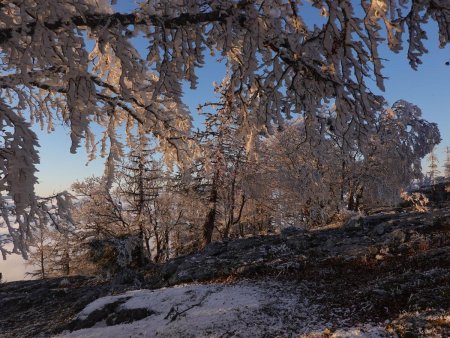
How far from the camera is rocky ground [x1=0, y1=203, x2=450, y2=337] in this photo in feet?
19.7

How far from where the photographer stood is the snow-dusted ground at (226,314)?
241 inches

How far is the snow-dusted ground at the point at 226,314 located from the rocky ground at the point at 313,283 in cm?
4

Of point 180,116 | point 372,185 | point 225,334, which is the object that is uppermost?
point 180,116

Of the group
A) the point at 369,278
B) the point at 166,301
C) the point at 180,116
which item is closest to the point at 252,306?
the point at 166,301

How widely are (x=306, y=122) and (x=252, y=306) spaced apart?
4.45 meters

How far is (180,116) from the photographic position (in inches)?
234

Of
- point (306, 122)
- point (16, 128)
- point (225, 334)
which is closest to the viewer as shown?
point (16, 128)

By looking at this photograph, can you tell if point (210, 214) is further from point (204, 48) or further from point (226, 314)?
point (204, 48)

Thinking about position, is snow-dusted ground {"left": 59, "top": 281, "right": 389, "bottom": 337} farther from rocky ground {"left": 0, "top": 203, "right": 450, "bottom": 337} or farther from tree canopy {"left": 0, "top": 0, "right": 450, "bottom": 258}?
tree canopy {"left": 0, "top": 0, "right": 450, "bottom": 258}

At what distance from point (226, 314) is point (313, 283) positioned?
248 centimetres

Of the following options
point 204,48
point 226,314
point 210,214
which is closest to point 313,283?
point 226,314

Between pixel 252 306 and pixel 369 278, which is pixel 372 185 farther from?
pixel 252 306

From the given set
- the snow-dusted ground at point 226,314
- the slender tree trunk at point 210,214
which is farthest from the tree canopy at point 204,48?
the slender tree trunk at point 210,214

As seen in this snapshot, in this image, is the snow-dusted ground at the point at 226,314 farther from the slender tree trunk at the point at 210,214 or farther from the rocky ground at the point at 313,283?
the slender tree trunk at the point at 210,214
